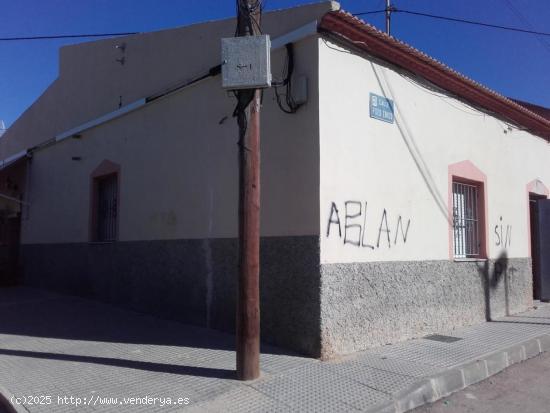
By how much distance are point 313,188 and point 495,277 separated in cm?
476

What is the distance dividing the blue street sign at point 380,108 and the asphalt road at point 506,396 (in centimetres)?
344

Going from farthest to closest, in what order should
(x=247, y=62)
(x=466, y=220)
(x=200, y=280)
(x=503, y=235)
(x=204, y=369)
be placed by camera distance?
(x=503, y=235), (x=466, y=220), (x=200, y=280), (x=204, y=369), (x=247, y=62)

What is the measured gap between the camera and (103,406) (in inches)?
168

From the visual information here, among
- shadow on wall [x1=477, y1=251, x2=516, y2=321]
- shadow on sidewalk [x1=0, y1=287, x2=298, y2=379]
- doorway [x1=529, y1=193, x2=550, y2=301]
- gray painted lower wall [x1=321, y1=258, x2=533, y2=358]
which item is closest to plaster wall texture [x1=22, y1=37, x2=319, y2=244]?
gray painted lower wall [x1=321, y1=258, x2=533, y2=358]

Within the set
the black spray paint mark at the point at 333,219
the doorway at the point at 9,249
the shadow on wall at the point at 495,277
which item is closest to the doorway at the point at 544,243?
the shadow on wall at the point at 495,277

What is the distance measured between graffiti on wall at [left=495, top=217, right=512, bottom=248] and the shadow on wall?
188 millimetres

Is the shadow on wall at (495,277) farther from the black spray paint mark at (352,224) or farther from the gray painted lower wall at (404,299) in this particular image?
the black spray paint mark at (352,224)

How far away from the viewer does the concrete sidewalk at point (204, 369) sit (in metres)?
4.43

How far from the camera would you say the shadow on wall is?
8570 millimetres

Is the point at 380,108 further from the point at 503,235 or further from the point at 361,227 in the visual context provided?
the point at 503,235

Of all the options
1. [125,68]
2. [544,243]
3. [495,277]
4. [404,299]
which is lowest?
[404,299]

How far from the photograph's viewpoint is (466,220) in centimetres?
862

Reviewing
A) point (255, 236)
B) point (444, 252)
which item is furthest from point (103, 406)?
point (444, 252)

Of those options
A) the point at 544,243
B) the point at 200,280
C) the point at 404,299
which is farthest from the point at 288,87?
the point at 544,243
